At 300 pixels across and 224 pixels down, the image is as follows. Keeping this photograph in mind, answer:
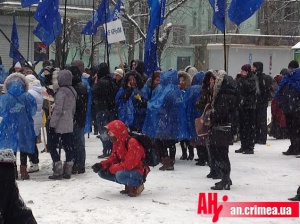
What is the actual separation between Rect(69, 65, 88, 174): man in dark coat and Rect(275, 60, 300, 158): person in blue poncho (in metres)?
4.30

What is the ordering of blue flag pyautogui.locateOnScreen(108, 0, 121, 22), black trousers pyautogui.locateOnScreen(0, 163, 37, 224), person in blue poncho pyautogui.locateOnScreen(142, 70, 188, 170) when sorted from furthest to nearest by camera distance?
1. blue flag pyautogui.locateOnScreen(108, 0, 121, 22)
2. person in blue poncho pyautogui.locateOnScreen(142, 70, 188, 170)
3. black trousers pyautogui.locateOnScreen(0, 163, 37, 224)

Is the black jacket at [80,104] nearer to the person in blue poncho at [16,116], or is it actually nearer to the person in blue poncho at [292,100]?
the person in blue poncho at [16,116]

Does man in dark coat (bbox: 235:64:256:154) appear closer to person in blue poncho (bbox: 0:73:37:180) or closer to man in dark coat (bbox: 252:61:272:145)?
man in dark coat (bbox: 252:61:272:145)

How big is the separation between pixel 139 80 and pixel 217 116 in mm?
2817

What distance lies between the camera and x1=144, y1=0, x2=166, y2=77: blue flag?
11.4 metres

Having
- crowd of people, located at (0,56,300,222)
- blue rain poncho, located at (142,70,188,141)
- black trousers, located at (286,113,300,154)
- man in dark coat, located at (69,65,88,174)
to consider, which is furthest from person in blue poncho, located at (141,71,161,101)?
black trousers, located at (286,113,300,154)

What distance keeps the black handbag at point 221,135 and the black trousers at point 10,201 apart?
16.7 feet

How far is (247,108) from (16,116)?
209 inches

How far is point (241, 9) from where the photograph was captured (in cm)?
1162

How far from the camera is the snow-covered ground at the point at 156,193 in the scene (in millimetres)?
7852

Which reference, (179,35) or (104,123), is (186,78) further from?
(179,35)

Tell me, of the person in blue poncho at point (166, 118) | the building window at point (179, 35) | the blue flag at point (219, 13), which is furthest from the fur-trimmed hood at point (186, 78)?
the building window at point (179, 35)

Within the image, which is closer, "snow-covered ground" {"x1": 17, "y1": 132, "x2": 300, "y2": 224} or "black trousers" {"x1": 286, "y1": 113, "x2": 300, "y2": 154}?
"snow-covered ground" {"x1": 17, "y1": 132, "x2": 300, "y2": 224}

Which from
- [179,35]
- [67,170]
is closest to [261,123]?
[67,170]
